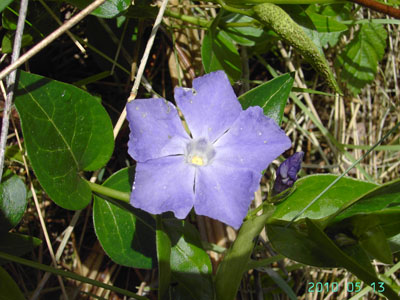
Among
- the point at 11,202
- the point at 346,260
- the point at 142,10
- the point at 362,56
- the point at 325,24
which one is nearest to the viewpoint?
the point at 346,260

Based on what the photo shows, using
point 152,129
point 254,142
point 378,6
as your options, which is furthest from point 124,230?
point 378,6

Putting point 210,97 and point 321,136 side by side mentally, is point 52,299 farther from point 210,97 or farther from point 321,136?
point 321,136

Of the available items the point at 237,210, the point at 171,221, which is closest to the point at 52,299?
the point at 171,221

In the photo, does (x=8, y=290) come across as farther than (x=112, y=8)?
No

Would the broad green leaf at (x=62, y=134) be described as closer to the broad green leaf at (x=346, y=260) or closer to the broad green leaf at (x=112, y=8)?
the broad green leaf at (x=112, y=8)

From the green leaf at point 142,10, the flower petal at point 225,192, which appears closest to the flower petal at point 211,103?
the flower petal at point 225,192

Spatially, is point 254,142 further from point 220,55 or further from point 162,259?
point 220,55
